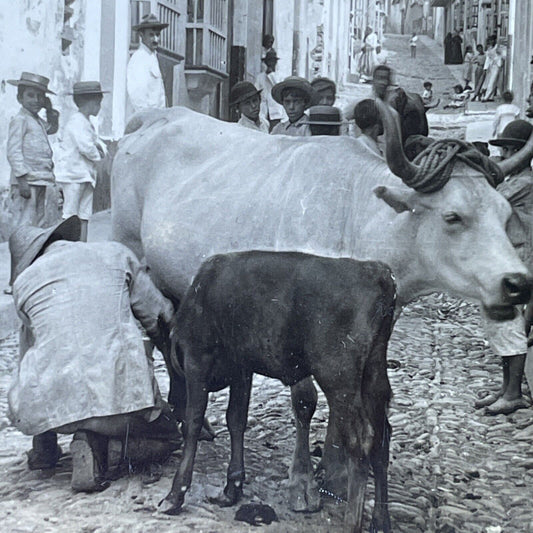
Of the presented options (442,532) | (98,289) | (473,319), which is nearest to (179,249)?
(98,289)

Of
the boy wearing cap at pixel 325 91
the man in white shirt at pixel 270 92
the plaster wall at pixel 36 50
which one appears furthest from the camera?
the man in white shirt at pixel 270 92

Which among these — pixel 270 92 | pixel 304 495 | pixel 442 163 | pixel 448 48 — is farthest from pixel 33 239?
pixel 270 92

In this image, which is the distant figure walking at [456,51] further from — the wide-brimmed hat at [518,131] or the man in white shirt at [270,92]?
the man in white shirt at [270,92]

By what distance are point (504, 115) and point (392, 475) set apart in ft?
12.8

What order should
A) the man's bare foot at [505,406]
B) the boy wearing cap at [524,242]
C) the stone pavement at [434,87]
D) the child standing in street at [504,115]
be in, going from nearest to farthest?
1. the boy wearing cap at [524,242]
2. the man's bare foot at [505,406]
3. the stone pavement at [434,87]
4. the child standing in street at [504,115]

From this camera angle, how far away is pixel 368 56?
5.82 metres

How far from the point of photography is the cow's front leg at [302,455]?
3465 mm

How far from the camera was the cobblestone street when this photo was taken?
3.36 m

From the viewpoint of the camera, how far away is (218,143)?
4469 millimetres

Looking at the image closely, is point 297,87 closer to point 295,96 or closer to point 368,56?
point 295,96

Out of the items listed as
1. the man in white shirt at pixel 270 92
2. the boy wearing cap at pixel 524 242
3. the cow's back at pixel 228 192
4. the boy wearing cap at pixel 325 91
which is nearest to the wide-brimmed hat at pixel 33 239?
the cow's back at pixel 228 192

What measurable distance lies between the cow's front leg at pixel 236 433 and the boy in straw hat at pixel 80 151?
4.17 metres

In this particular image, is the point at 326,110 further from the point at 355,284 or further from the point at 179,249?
the point at 355,284

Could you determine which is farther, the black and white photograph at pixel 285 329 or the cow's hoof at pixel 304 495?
the cow's hoof at pixel 304 495
